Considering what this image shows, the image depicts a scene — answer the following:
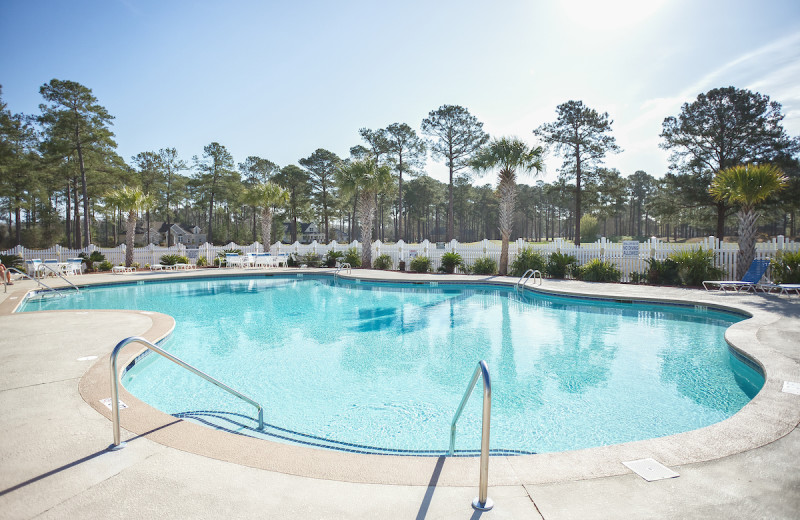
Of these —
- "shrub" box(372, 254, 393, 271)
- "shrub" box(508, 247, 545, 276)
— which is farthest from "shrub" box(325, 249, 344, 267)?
"shrub" box(508, 247, 545, 276)

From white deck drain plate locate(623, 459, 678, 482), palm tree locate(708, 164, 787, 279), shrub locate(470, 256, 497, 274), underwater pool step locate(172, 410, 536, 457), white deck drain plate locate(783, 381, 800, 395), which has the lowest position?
underwater pool step locate(172, 410, 536, 457)

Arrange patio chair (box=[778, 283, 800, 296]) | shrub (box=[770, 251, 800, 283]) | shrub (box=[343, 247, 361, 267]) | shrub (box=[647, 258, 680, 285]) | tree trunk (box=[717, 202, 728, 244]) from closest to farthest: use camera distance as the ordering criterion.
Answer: patio chair (box=[778, 283, 800, 296]) < shrub (box=[770, 251, 800, 283]) < shrub (box=[647, 258, 680, 285]) < shrub (box=[343, 247, 361, 267]) < tree trunk (box=[717, 202, 728, 244])

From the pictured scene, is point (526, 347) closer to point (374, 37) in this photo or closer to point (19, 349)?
point (19, 349)

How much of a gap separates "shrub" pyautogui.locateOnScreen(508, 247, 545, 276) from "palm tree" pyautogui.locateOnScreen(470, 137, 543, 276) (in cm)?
50

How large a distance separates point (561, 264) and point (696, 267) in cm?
424

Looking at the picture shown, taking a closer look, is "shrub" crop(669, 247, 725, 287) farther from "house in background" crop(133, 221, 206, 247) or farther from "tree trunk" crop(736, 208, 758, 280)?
"house in background" crop(133, 221, 206, 247)

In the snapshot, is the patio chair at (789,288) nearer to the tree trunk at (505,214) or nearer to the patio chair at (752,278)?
the patio chair at (752,278)

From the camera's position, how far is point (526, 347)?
23.5ft

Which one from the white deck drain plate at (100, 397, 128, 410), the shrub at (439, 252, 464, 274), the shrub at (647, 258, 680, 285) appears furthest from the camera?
the shrub at (439, 252, 464, 274)

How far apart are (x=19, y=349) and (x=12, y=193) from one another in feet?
96.5

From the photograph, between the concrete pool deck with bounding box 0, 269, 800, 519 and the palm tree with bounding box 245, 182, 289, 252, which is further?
the palm tree with bounding box 245, 182, 289, 252

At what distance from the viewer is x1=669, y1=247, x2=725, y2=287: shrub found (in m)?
13.0

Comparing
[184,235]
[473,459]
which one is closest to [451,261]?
[473,459]

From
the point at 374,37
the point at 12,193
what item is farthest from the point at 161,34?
the point at 12,193
